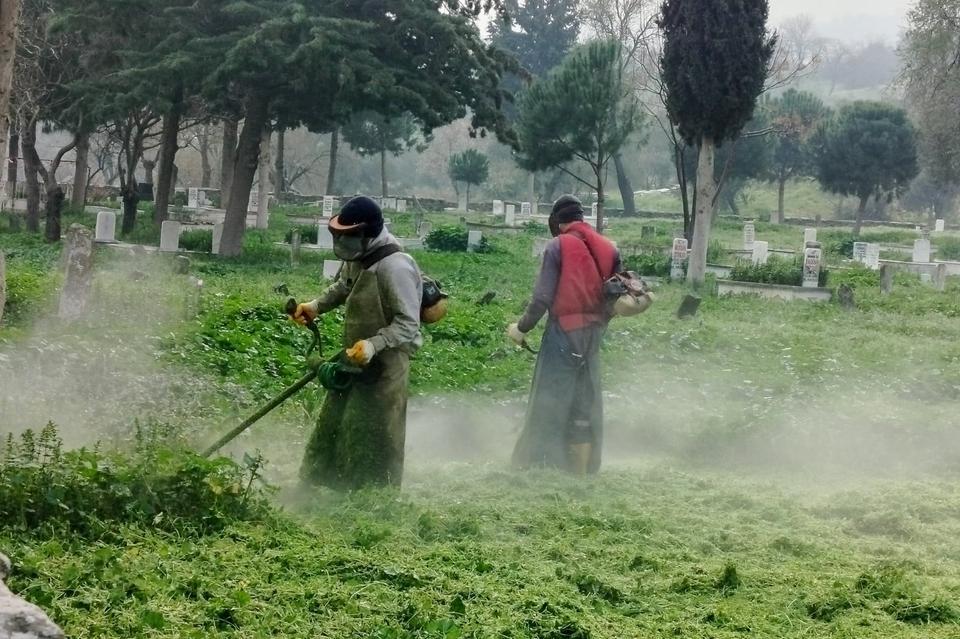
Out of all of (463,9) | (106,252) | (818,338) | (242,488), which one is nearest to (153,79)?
(106,252)

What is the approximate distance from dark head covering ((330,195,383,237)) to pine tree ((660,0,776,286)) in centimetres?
1997

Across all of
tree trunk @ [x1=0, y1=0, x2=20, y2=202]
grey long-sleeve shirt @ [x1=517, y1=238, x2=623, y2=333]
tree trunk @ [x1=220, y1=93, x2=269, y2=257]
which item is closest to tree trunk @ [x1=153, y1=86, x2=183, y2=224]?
tree trunk @ [x1=220, y1=93, x2=269, y2=257]

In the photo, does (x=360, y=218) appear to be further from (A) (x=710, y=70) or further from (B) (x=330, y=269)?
(A) (x=710, y=70)

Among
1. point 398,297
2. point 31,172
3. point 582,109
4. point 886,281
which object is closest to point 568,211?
point 398,297

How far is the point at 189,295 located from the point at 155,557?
9.31 m

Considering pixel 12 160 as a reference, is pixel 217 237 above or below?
below

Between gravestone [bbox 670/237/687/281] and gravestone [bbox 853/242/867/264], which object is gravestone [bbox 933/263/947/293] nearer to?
gravestone [bbox 670/237/687/281]

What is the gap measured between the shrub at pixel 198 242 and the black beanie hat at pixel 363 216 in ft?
65.7

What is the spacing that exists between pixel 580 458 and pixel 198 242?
19.7 m

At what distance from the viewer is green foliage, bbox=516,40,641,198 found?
38781 mm

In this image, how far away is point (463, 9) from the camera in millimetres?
26078

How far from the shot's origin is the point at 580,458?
8.75 m

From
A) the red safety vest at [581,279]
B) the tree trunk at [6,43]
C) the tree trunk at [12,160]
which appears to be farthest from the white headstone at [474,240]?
the red safety vest at [581,279]

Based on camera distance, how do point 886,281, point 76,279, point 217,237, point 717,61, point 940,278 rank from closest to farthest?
1. point 76,279
2. point 886,281
3. point 217,237
4. point 717,61
5. point 940,278
